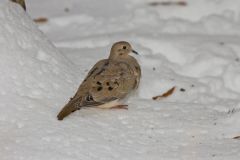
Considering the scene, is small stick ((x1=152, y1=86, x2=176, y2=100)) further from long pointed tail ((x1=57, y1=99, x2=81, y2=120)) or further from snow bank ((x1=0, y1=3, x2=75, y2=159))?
long pointed tail ((x1=57, y1=99, x2=81, y2=120))

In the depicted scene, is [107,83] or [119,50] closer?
[107,83]

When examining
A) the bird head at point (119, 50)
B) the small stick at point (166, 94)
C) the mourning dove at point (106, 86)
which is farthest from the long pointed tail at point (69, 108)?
the small stick at point (166, 94)

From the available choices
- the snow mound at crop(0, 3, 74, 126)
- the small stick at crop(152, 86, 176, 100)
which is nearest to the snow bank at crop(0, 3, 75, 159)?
the snow mound at crop(0, 3, 74, 126)

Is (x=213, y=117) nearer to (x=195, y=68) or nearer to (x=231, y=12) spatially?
(x=195, y=68)

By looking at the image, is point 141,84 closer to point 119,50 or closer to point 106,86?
point 119,50

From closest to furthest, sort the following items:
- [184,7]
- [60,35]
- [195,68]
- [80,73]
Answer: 1. [80,73]
2. [195,68]
3. [60,35]
4. [184,7]

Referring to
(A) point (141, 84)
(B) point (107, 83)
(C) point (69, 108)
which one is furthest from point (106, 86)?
(A) point (141, 84)

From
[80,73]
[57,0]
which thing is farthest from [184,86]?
[57,0]
